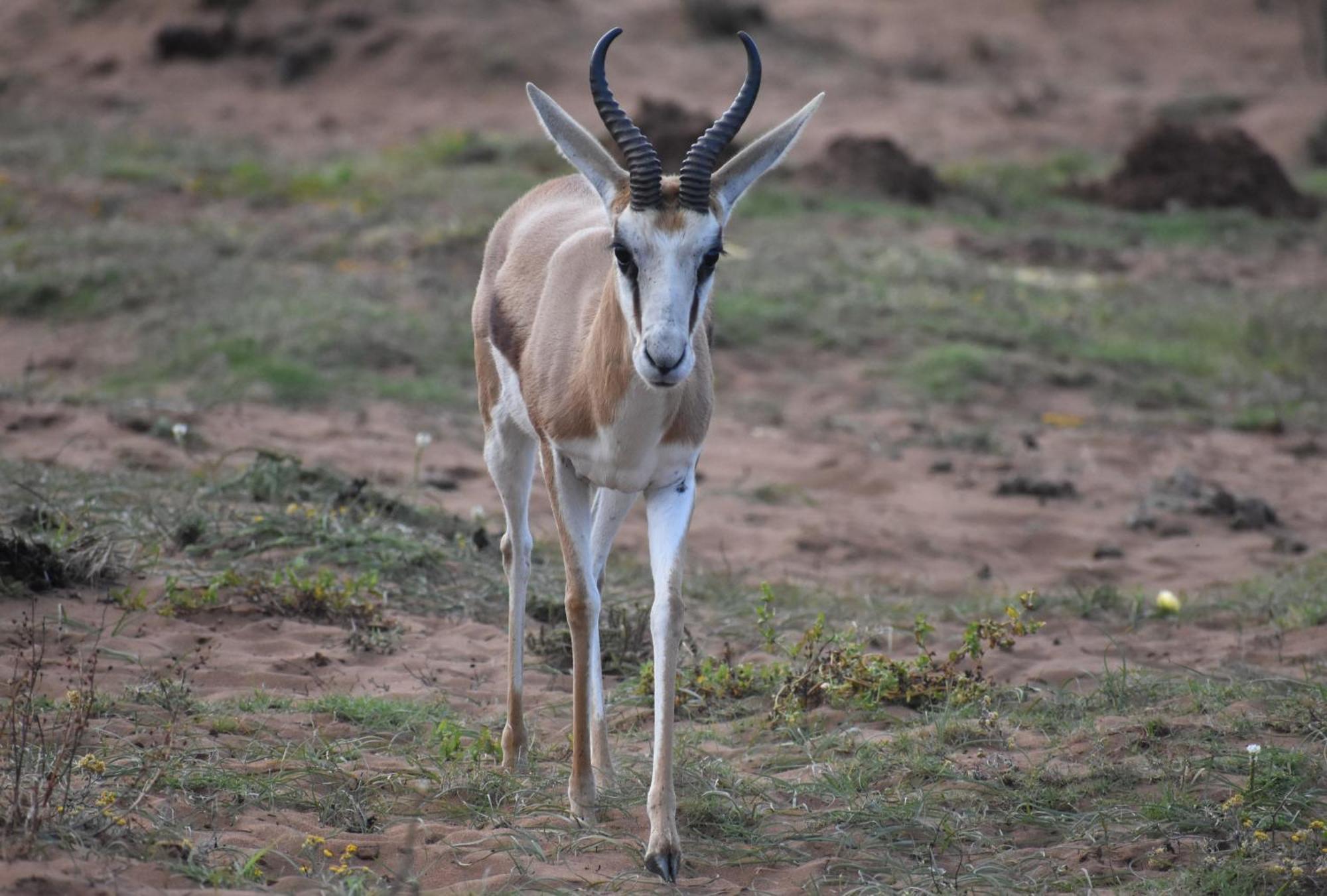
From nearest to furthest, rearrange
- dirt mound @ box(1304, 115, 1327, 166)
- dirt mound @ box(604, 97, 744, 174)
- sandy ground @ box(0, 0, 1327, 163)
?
dirt mound @ box(604, 97, 744, 174) → dirt mound @ box(1304, 115, 1327, 166) → sandy ground @ box(0, 0, 1327, 163)

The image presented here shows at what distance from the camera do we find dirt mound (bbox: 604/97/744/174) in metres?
15.8

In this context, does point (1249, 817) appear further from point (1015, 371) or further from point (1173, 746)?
point (1015, 371)

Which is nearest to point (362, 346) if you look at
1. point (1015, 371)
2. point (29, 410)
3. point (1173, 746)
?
point (29, 410)

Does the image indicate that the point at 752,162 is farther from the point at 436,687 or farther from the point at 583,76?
the point at 583,76

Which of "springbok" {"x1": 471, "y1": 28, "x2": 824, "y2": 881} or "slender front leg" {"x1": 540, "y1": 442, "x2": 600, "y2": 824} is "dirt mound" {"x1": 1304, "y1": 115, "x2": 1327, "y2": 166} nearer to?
"springbok" {"x1": 471, "y1": 28, "x2": 824, "y2": 881}

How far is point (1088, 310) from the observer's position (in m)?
12.6

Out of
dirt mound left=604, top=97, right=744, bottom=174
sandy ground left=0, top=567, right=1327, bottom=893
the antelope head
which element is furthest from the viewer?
dirt mound left=604, top=97, right=744, bottom=174

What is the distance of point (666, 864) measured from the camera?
4039mm

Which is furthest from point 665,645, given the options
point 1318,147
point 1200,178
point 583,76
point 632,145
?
point 1318,147

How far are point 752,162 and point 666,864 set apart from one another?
2.05 meters

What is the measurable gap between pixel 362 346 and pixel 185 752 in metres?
6.48

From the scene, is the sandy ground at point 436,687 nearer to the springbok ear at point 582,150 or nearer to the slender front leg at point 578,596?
the slender front leg at point 578,596

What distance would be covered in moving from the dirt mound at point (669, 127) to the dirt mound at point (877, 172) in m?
1.21

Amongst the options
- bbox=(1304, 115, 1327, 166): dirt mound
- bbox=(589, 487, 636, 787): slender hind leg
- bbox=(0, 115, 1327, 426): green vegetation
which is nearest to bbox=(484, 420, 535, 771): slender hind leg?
bbox=(589, 487, 636, 787): slender hind leg
